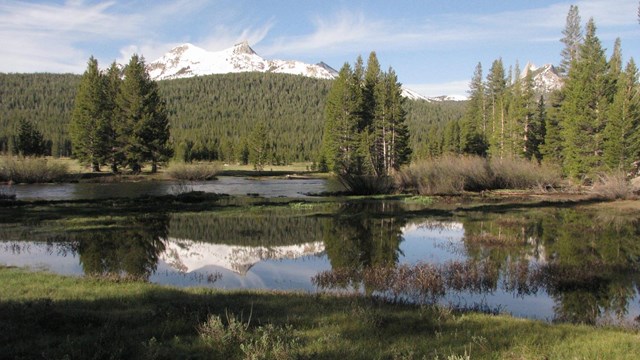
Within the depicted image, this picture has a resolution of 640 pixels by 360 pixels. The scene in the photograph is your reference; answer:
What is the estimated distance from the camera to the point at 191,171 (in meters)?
56.4

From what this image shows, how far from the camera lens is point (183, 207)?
89.5 feet

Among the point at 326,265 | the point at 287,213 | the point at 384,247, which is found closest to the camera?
the point at 326,265

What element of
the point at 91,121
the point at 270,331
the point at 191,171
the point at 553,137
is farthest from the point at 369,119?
the point at 270,331

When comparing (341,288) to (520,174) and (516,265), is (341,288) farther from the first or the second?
(520,174)

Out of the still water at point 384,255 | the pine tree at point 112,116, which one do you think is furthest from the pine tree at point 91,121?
the still water at point 384,255

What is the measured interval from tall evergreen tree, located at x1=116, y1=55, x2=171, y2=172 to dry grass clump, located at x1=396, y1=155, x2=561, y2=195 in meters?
33.7

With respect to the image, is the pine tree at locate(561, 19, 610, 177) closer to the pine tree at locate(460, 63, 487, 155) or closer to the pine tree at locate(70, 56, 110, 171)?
the pine tree at locate(460, 63, 487, 155)

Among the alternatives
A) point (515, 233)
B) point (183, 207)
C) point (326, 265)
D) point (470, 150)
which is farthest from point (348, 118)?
point (326, 265)

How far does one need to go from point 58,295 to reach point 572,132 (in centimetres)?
4445

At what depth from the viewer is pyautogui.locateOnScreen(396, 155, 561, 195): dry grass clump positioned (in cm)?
3725

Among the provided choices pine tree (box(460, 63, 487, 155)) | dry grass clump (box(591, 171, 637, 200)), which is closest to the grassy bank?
dry grass clump (box(591, 171, 637, 200))

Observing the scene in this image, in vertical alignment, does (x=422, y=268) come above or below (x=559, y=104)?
below

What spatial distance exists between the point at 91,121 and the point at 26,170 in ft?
48.1

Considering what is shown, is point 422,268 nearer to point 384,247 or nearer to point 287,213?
point 384,247
